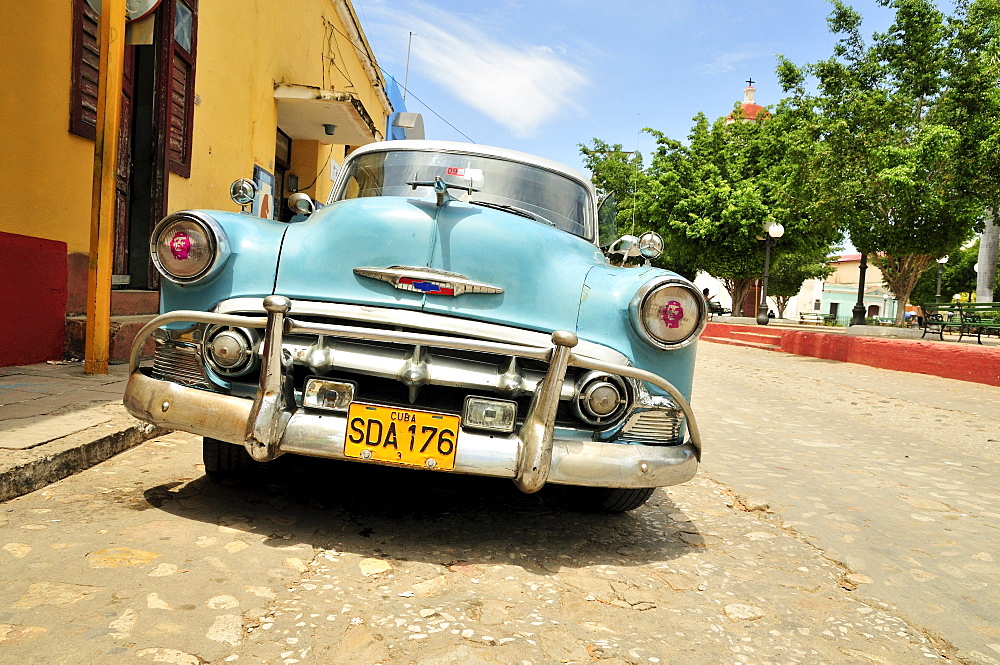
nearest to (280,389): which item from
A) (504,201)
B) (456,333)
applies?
(456,333)

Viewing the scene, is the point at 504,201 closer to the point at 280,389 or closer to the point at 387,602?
the point at 280,389

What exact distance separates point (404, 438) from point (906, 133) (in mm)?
14422

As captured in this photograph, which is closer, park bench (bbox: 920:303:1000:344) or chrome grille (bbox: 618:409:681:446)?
chrome grille (bbox: 618:409:681:446)

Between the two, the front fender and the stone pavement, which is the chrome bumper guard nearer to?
the front fender

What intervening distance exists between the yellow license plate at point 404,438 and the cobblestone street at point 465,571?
33 centimetres

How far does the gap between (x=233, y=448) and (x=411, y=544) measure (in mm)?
863

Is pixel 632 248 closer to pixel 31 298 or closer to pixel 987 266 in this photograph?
pixel 31 298

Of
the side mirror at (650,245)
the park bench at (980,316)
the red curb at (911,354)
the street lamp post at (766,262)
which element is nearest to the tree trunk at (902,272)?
the park bench at (980,316)

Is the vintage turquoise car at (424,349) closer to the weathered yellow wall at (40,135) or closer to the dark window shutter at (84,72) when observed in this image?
the weathered yellow wall at (40,135)

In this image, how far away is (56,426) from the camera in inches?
128

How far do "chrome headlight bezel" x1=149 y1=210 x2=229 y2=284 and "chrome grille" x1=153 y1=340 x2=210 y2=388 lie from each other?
24 cm

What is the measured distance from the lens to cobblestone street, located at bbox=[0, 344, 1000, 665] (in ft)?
5.86

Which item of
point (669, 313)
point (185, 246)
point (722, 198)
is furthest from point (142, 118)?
point (722, 198)

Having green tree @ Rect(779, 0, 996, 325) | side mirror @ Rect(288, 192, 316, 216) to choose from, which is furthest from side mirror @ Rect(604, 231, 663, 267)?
green tree @ Rect(779, 0, 996, 325)
